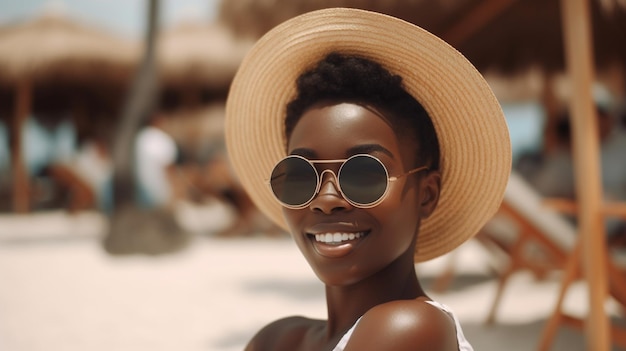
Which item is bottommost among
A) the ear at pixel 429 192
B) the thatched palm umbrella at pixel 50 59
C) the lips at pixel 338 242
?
the lips at pixel 338 242

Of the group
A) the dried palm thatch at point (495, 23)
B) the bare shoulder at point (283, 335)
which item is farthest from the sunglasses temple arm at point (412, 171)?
the dried palm thatch at point (495, 23)

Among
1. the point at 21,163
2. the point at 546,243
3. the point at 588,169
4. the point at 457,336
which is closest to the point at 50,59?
the point at 21,163

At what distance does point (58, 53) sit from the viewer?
11.7 meters

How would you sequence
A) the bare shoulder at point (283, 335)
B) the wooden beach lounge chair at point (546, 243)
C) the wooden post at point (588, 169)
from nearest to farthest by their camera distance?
the bare shoulder at point (283, 335) → the wooden post at point (588, 169) → the wooden beach lounge chair at point (546, 243)

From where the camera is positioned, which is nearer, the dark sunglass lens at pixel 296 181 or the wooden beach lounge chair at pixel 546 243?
the dark sunglass lens at pixel 296 181

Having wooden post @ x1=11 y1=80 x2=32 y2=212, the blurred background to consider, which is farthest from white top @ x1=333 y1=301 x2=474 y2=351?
wooden post @ x1=11 y1=80 x2=32 y2=212

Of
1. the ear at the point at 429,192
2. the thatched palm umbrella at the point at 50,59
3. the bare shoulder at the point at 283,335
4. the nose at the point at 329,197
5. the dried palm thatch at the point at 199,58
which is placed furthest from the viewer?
the dried palm thatch at the point at 199,58

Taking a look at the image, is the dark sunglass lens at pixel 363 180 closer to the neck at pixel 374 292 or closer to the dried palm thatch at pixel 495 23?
the neck at pixel 374 292

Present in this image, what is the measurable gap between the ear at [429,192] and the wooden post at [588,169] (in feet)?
4.99

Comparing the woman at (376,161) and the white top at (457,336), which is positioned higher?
the woman at (376,161)

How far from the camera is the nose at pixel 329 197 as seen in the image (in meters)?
1.01

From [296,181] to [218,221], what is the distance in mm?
9641

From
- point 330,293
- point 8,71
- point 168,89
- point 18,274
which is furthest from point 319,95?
point 168,89

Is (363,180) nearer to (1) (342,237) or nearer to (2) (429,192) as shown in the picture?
(1) (342,237)
